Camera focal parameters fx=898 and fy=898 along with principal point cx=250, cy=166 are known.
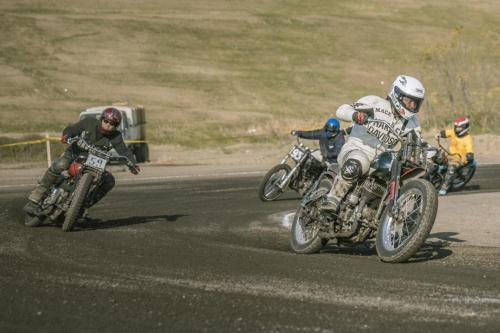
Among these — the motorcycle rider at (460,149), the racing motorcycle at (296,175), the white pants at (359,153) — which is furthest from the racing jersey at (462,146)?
the white pants at (359,153)

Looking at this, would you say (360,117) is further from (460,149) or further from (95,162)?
(460,149)

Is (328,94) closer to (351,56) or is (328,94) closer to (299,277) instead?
(351,56)

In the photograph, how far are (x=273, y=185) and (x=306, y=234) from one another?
6.83 meters

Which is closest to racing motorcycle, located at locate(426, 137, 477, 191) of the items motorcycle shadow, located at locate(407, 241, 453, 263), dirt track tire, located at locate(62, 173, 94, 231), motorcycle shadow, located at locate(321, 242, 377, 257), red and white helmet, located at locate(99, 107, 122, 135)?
motorcycle shadow, located at locate(407, 241, 453, 263)

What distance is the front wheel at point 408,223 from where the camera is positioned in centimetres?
802

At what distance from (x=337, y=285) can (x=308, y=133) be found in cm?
1038

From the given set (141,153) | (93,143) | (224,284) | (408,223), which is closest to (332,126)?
(93,143)

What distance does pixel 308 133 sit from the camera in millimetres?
17531

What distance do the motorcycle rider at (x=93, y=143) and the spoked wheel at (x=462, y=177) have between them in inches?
348

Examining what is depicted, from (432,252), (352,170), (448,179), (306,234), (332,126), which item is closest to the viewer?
(352,170)

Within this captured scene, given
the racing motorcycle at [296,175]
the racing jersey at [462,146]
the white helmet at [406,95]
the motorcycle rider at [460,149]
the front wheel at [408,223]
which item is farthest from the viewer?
the racing jersey at [462,146]

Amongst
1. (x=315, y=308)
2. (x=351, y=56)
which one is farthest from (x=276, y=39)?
(x=315, y=308)

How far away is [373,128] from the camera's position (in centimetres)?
938

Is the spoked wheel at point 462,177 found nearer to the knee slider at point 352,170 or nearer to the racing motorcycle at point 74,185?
the racing motorcycle at point 74,185
